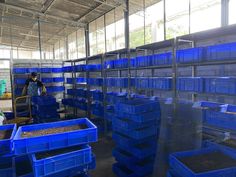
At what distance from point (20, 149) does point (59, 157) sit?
0.39 metres

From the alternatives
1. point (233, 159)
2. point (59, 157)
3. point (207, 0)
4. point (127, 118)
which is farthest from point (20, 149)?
point (207, 0)

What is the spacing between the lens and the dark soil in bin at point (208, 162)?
2.03 m

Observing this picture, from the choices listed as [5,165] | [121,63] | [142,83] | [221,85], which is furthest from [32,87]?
[221,85]

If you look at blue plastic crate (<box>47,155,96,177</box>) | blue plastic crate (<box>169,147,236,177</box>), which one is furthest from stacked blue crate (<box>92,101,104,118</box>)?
blue plastic crate (<box>169,147,236,177</box>)

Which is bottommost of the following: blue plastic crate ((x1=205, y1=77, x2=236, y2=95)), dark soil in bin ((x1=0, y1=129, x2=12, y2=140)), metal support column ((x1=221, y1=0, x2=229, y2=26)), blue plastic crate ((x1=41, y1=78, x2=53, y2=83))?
dark soil in bin ((x1=0, y1=129, x2=12, y2=140))

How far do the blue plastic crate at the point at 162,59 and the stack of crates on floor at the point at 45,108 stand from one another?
4.27m

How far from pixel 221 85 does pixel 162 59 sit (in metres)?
1.32

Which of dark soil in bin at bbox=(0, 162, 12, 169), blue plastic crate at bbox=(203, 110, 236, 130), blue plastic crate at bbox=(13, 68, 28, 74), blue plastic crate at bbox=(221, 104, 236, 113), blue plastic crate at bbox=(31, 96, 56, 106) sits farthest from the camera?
blue plastic crate at bbox=(13, 68, 28, 74)

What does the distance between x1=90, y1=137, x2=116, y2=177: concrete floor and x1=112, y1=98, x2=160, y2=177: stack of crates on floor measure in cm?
23

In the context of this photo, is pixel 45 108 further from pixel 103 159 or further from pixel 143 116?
pixel 143 116

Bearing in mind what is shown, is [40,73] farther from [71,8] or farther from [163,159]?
[163,159]

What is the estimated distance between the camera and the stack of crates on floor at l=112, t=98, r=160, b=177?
323 cm

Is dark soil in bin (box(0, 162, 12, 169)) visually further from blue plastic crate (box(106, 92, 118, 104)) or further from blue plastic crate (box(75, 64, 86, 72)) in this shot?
blue plastic crate (box(75, 64, 86, 72))

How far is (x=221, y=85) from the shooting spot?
2920mm
